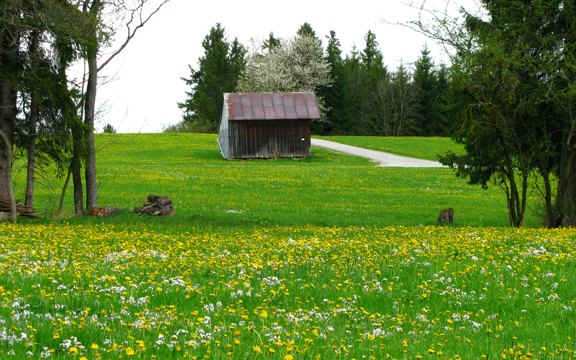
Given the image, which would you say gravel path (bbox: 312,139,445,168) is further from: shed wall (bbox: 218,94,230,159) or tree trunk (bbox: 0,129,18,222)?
tree trunk (bbox: 0,129,18,222)

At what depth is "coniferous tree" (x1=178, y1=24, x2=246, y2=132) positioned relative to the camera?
105 m

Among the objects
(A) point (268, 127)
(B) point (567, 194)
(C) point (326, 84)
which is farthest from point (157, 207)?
(C) point (326, 84)

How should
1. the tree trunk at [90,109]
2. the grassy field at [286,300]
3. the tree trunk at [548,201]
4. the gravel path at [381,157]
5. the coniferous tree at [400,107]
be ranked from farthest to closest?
the coniferous tree at [400,107], the gravel path at [381,157], the tree trunk at [90,109], the tree trunk at [548,201], the grassy field at [286,300]

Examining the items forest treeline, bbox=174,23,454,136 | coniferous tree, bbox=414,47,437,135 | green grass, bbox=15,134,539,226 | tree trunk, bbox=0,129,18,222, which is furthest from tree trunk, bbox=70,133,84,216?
coniferous tree, bbox=414,47,437,135

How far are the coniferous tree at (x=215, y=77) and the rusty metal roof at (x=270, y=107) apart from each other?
4147 centimetres

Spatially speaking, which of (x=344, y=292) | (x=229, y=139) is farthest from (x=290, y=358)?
(x=229, y=139)

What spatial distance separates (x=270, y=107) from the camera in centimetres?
6078

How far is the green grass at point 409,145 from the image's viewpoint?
69562mm

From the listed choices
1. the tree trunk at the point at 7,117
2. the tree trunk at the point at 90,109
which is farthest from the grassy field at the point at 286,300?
the tree trunk at the point at 90,109

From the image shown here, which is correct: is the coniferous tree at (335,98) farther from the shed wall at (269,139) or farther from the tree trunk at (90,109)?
the tree trunk at (90,109)

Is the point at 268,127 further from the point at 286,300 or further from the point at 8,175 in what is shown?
the point at 286,300

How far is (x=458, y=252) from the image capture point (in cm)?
1348

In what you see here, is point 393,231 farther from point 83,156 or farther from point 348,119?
point 348,119

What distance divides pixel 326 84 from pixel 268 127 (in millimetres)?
39496
